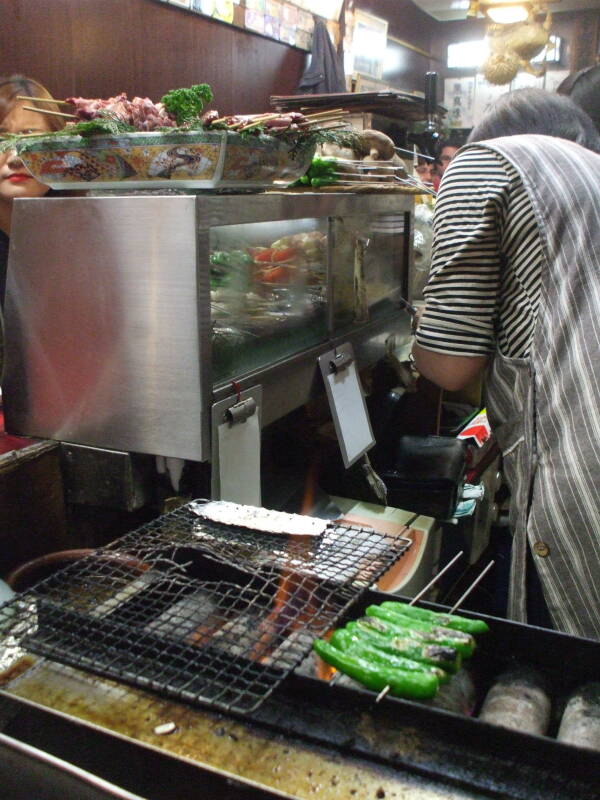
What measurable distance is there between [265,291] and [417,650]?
129cm

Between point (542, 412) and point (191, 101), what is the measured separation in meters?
1.16

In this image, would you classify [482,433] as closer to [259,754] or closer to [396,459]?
[396,459]

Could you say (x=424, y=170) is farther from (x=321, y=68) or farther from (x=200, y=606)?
(x=200, y=606)

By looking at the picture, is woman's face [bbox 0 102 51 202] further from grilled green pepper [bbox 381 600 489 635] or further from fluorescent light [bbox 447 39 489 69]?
fluorescent light [bbox 447 39 489 69]

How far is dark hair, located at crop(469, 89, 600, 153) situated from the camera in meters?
1.94

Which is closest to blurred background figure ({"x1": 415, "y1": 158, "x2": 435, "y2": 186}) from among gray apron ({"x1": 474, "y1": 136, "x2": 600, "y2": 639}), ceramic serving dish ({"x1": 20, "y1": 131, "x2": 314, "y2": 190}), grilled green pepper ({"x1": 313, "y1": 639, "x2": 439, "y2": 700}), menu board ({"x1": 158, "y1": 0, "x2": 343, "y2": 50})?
menu board ({"x1": 158, "y1": 0, "x2": 343, "y2": 50})

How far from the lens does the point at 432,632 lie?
1.24 metres

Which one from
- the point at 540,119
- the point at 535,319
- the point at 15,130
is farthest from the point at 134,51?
the point at 535,319

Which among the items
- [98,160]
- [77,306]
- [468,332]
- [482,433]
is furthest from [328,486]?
[98,160]

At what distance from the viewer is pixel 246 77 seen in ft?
17.8

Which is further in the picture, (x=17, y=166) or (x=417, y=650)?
(x=17, y=166)

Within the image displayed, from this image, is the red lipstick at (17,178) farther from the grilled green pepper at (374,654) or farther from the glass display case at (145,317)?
the grilled green pepper at (374,654)

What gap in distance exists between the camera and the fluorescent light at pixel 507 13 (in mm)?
7431

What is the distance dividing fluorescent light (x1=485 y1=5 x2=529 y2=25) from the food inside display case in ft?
21.1
